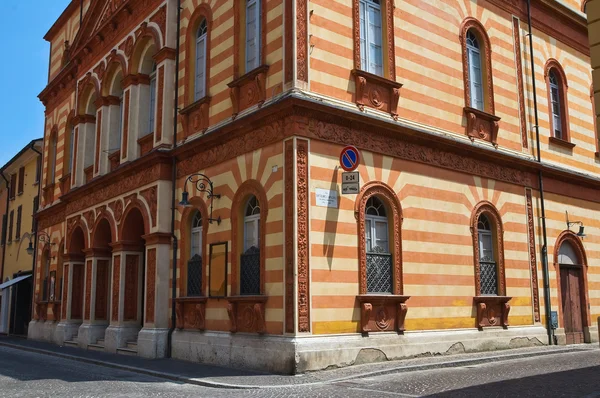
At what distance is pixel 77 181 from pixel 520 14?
15686mm

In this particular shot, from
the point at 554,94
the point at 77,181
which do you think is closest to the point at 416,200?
the point at 554,94

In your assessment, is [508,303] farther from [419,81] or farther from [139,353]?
[139,353]

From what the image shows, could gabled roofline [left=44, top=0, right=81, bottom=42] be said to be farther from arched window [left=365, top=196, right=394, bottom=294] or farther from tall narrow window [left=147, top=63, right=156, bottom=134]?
arched window [left=365, top=196, right=394, bottom=294]

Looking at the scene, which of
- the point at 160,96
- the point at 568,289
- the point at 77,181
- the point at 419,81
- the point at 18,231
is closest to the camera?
the point at 419,81

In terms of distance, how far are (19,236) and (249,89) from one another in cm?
2210

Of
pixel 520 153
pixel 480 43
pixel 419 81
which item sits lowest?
pixel 520 153

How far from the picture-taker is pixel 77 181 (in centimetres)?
2288

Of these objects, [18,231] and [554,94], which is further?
[18,231]

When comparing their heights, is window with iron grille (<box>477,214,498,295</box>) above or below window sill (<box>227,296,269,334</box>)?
above

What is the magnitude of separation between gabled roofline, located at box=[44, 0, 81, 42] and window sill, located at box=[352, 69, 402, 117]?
16.8 metres

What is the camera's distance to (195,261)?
16031mm

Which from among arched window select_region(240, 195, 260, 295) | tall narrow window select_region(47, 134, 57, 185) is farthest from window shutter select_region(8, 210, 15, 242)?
arched window select_region(240, 195, 260, 295)

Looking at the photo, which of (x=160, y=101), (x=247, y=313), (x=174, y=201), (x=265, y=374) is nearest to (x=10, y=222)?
(x=160, y=101)

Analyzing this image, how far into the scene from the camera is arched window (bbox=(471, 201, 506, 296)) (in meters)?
16.5
